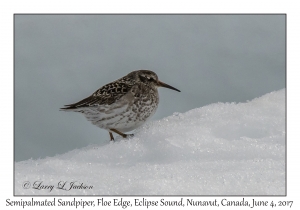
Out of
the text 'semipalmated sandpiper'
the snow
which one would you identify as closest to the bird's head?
the text 'semipalmated sandpiper'

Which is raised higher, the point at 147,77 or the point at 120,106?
the point at 147,77

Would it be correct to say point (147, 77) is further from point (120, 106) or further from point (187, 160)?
point (187, 160)

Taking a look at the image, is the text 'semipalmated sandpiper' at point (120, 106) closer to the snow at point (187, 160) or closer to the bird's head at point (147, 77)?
the bird's head at point (147, 77)

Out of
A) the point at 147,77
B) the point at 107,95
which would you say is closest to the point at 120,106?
the point at 107,95

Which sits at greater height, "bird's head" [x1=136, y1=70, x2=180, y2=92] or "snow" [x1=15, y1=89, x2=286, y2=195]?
"bird's head" [x1=136, y1=70, x2=180, y2=92]

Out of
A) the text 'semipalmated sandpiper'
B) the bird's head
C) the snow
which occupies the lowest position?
the snow

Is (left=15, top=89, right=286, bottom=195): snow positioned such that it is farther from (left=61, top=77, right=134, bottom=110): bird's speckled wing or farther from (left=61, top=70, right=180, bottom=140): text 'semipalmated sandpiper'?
(left=61, top=77, right=134, bottom=110): bird's speckled wing

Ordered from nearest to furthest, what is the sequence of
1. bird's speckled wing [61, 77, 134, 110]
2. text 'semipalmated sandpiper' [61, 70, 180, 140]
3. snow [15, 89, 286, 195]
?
1. snow [15, 89, 286, 195]
2. text 'semipalmated sandpiper' [61, 70, 180, 140]
3. bird's speckled wing [61, 77, 134, 110]

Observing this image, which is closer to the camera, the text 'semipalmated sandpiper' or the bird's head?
the text 'semipalmated sandpiper'

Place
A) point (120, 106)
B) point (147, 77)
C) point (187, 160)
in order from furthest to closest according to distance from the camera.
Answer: point (147, 77) → point (120, 106) → point (187, 160)
